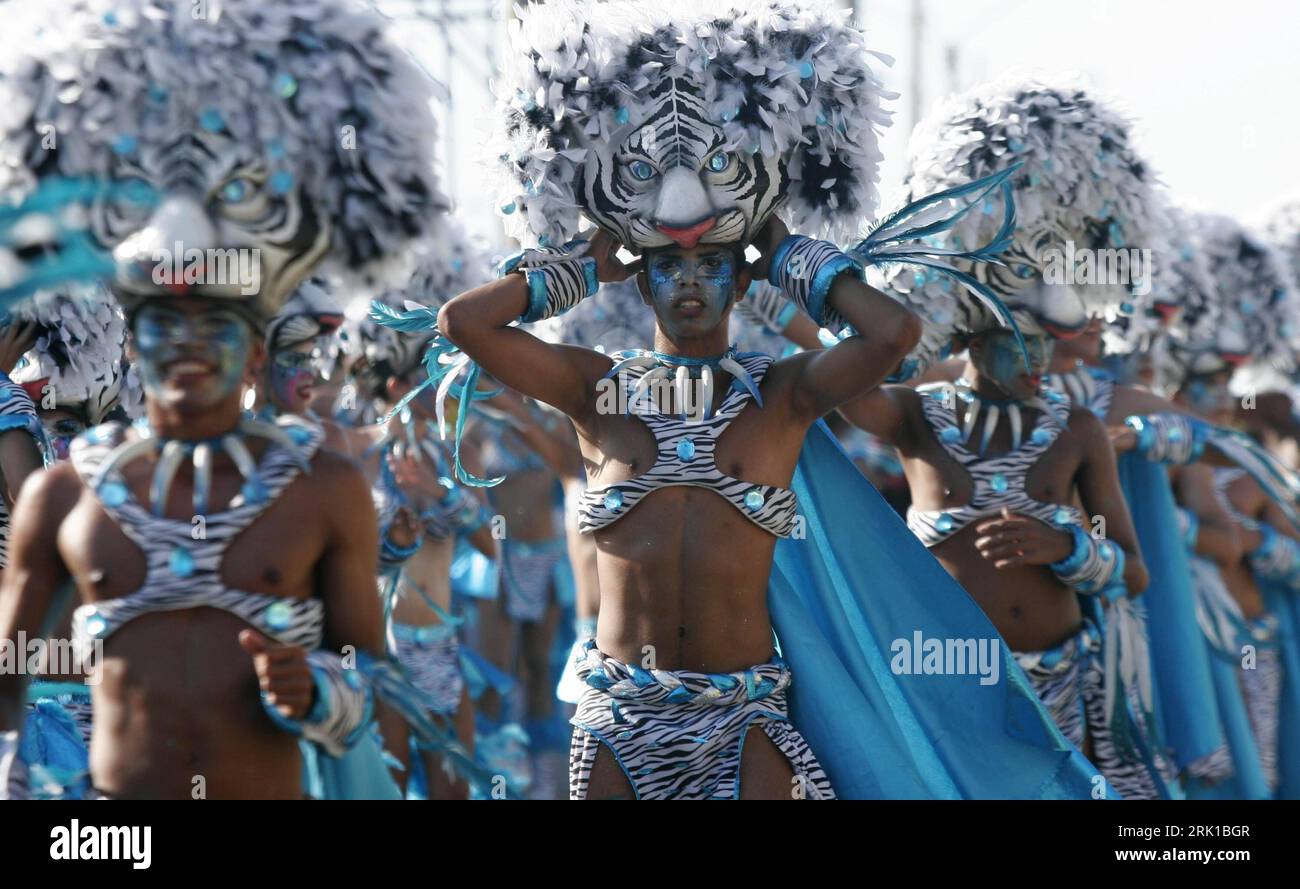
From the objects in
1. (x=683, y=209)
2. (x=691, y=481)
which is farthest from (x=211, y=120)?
(x=691, y=481)

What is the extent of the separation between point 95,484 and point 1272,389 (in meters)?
8.00

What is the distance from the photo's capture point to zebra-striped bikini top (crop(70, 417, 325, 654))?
3.57 meters

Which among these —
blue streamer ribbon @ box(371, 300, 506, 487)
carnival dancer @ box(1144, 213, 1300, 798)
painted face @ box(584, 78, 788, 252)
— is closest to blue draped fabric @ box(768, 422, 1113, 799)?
painted face @ box(584, 78, 788, 252)

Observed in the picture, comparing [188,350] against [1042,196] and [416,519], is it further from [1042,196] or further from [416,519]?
[416,519]

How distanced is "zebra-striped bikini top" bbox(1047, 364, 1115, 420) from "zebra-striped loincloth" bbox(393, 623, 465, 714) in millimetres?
2791

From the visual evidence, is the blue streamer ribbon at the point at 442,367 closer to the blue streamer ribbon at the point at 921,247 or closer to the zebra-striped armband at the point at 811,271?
the zebra-striped armband at the point at 811,271

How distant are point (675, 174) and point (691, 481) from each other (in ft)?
2.68

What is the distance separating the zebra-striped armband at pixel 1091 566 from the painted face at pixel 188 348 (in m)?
3.06

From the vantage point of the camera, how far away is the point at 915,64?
2250cm

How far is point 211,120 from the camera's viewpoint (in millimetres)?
3523

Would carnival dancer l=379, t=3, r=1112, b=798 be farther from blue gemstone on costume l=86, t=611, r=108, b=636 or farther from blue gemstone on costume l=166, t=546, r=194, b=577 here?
blue gemstone on costume l=86, t=611, r=108, b=636

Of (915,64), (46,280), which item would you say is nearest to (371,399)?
(46,280)

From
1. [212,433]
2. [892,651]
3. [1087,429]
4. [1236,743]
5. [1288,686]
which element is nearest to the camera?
[212,433]
